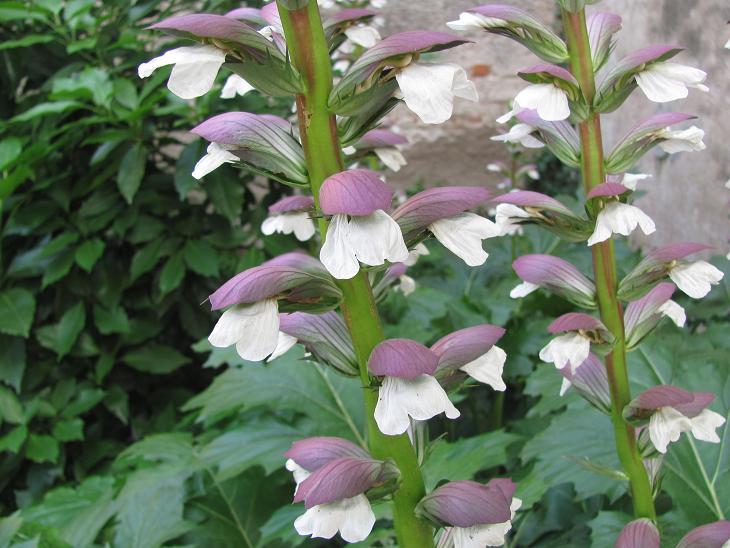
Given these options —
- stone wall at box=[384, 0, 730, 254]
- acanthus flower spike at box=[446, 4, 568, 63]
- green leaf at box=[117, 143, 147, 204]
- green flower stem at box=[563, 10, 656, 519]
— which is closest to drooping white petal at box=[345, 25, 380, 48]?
acanthus flower spike at box=[446, 4, 568, 63]

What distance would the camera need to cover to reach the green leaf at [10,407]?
3.09 meters

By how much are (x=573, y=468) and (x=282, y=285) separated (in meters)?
1.05

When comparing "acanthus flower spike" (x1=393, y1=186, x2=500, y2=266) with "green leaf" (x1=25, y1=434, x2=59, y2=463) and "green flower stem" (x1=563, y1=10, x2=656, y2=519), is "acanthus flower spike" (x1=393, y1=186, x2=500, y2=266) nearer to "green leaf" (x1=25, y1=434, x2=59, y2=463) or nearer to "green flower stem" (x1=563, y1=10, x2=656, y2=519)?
"green flower stem" (x1=563, y1=10, x2=656, y2=519)

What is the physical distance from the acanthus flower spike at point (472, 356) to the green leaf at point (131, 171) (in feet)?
7.71

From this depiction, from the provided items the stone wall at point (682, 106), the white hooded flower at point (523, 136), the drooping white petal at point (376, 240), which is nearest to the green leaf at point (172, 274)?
the stone wall at point (682, 106)

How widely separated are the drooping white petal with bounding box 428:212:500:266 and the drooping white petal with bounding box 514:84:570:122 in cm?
26

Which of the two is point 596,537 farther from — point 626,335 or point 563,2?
point 563,2

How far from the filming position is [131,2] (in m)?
3.39

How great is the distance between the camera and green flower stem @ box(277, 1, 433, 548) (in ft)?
2.97

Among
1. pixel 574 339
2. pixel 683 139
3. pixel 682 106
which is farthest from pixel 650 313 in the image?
pixel 682 106

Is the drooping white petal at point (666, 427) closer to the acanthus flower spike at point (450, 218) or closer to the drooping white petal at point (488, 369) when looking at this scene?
the drooping white petal at point (488, 369)

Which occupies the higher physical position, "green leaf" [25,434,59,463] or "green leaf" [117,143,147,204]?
"green leaf" [117,143,147,204]

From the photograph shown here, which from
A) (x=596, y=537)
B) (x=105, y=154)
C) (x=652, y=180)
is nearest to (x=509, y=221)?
(x=596, y=537)

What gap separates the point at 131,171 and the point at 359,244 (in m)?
2.56
